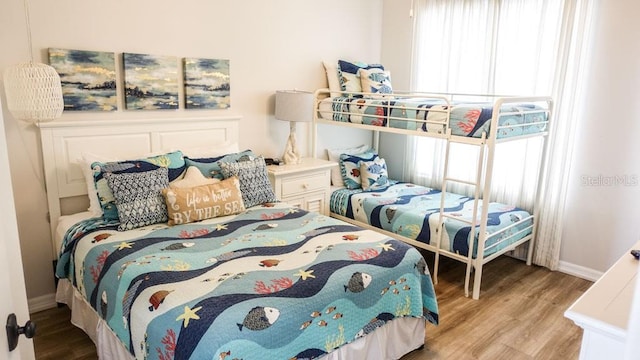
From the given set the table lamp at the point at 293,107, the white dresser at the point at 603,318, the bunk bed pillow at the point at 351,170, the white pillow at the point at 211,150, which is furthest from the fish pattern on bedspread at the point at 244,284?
the bunk bed pillow at the point at 351,170

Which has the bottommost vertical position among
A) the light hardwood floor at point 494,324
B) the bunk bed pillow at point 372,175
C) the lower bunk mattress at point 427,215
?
the light hardwood floor at point 494,324

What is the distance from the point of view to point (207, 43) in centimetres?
339

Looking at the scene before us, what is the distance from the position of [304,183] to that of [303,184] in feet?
0.05

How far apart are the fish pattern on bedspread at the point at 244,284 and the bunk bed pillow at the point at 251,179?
0.28 metres

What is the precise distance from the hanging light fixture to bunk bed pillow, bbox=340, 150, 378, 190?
2.59m

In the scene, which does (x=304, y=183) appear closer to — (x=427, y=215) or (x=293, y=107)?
(x=293, y=107)

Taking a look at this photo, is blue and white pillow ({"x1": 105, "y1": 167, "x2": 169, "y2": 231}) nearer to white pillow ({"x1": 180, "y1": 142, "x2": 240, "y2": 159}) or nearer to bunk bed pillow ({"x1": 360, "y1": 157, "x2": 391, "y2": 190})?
white pillow ({"x1": 180, "y1": 142, "x2": 240, "y2": 159})

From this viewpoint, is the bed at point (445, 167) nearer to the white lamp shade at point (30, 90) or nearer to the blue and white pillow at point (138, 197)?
the blue and white pillow at point (138, 197)

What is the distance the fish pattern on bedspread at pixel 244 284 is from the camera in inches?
67.5

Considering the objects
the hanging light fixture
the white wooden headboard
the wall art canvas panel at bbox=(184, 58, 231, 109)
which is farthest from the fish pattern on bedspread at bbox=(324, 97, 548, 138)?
the hanging light fixture

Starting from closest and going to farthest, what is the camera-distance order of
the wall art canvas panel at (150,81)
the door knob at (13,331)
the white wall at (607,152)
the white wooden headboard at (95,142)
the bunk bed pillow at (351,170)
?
1. the door knob at (13,331)
2. the white wooden headboard at (95,142)
3. the wall art canvas panel at (150,81)
4. the white wall at (607,152)
5. the bunk bed pillow at (351,170)

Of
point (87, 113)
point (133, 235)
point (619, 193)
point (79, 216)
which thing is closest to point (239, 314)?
point (133, 235)

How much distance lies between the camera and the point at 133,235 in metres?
2.48

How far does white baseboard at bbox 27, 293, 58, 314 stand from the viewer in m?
2.88
